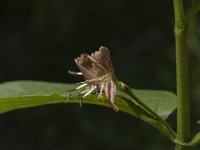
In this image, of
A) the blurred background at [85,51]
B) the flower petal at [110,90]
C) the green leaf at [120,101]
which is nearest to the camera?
the flower petal at [110,90]

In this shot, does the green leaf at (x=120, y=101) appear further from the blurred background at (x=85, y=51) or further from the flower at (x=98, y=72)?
the blurred background at (x=85, y=51)

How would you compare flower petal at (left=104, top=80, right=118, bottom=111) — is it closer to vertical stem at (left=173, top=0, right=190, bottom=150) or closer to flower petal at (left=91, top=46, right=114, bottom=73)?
flower petal at (left=91, top=46, right=114, bottom=73)

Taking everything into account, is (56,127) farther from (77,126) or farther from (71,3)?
(71,3)

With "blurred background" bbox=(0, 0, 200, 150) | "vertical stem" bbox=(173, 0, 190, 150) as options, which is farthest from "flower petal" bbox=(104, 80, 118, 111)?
"blurred background" bbox=(0, 0, 200, 150)

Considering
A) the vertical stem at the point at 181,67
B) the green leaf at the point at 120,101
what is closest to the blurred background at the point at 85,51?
the green leaf at the point at 120,101

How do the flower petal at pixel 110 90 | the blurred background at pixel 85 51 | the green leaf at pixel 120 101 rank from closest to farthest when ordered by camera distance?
the flower petal at pixel 110 90
the green leaf at pixel 120 101
the blurred background at pixel 85 51

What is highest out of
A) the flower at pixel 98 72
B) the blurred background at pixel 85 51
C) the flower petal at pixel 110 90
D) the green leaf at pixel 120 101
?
the flower at pixel 98 72
